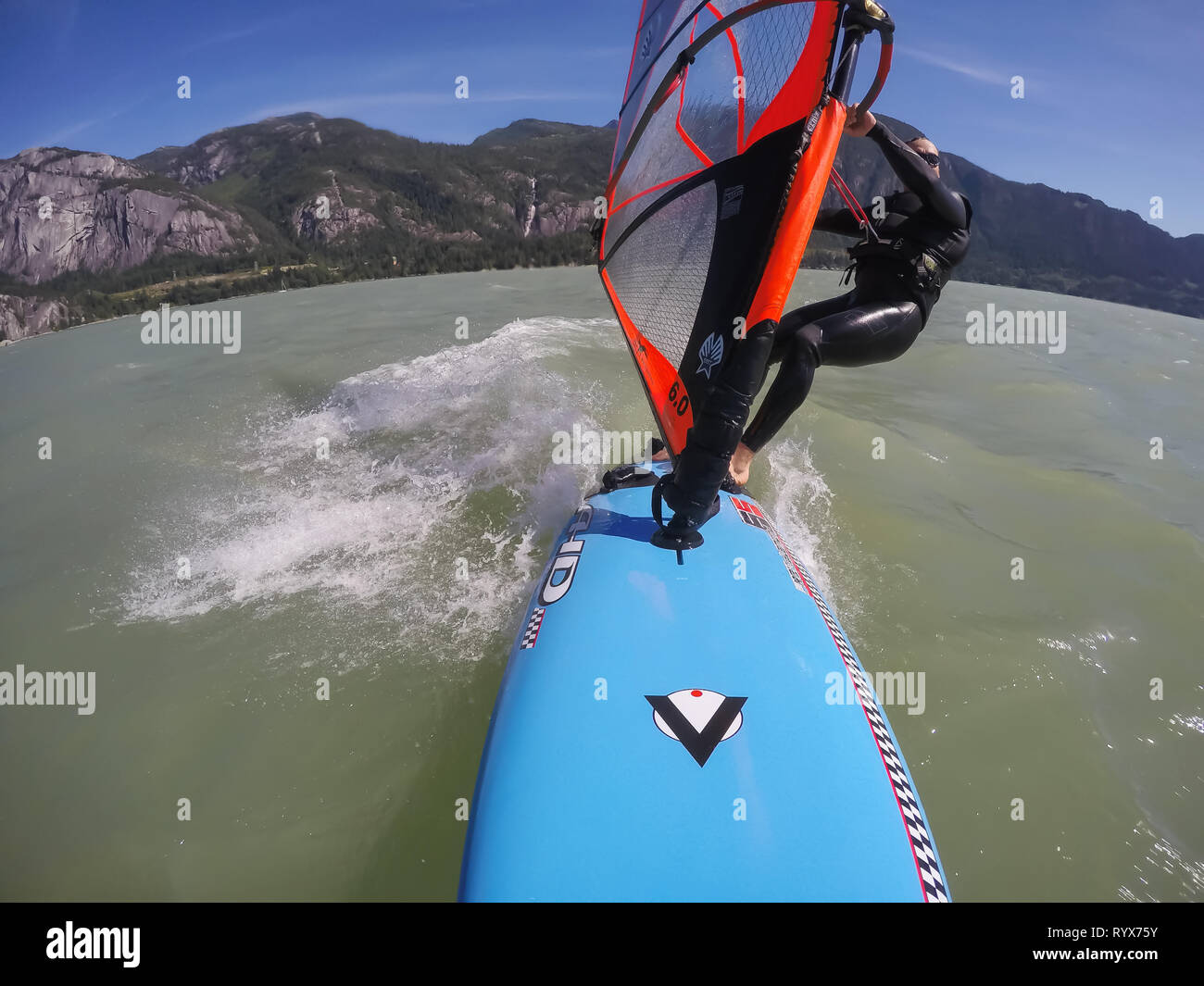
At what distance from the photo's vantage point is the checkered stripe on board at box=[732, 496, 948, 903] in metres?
2.18

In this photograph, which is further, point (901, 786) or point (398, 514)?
point (398, 514)

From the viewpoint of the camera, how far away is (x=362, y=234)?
133m

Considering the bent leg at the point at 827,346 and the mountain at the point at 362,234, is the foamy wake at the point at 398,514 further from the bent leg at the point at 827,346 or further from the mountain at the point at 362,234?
the mountain at the point at 362,234

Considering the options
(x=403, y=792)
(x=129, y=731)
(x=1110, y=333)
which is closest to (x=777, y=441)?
(x=403, y=792)

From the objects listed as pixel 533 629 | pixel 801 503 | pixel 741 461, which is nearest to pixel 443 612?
pixel 533 629

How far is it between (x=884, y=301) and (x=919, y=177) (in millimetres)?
721

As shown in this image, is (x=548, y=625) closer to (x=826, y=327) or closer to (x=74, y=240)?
(x=826, y=327)

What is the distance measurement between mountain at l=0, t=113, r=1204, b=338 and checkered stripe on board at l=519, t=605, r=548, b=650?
189 feet

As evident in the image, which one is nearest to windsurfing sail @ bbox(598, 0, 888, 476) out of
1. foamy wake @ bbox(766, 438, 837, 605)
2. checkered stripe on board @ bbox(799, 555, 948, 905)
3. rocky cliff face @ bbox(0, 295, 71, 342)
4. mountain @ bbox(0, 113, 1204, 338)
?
checkered stripe on board @ bbox(799, 555, 948, 905)

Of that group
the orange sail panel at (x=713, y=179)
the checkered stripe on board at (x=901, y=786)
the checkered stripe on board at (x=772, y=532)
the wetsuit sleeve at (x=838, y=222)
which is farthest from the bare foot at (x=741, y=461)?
the wetsuit sleeve at (x=838, y=222)

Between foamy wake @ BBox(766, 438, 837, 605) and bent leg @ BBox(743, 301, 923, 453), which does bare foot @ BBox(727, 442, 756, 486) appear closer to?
bent leg @ BBox(743, 301, 923, 453)

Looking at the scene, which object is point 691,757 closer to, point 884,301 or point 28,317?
point 884,301

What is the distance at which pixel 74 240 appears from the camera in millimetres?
110250

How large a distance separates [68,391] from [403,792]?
15455mm
